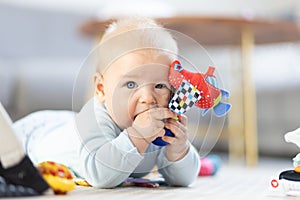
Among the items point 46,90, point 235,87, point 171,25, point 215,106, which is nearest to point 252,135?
point 235,87

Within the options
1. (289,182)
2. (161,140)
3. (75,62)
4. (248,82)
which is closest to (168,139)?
(161,140)

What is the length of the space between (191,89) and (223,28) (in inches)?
37.3

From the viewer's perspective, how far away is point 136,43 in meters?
1.04

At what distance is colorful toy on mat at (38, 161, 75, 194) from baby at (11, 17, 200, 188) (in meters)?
0.11

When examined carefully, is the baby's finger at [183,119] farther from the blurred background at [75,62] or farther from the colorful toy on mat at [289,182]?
the blurred background at [75,62]

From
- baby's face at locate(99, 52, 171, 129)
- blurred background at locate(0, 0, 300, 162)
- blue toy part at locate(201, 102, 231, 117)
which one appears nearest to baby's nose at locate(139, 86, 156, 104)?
baby's face at locate(99, 52, 171, 129)

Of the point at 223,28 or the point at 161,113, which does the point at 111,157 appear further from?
the point at 223,28

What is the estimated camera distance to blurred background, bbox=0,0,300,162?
2129 millimetres

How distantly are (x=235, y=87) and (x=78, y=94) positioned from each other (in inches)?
49.2

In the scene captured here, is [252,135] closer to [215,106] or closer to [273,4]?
[215,106]

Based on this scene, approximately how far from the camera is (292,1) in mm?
2873

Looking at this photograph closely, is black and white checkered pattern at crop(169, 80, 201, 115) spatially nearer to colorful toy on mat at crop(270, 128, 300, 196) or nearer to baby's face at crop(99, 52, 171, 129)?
baby's face at crop(99, 52, 171, 129)

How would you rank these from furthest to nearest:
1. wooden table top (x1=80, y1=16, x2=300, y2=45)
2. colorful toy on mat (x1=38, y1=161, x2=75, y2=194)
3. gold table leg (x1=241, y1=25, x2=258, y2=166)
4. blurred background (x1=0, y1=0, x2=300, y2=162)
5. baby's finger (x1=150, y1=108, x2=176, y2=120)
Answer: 1. blurred background (x1=0, y1=0, x2=300, y2=162)
2. gold table leg (x1=241, y1=25, x2=258, y2=166)
3. wooden table top (x1=80, y1=16, x2=300, y2=45)
4. baby's finger (x1=150, y1=108, x2=176, y2=120)
5. colorful toy on mat (x1=38, y1=161, x2=75, y2=194)

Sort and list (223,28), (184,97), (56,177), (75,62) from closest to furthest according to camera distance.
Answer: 1. (56,177)
2. (184,97)
3. (223,28)
4. (75,62)
